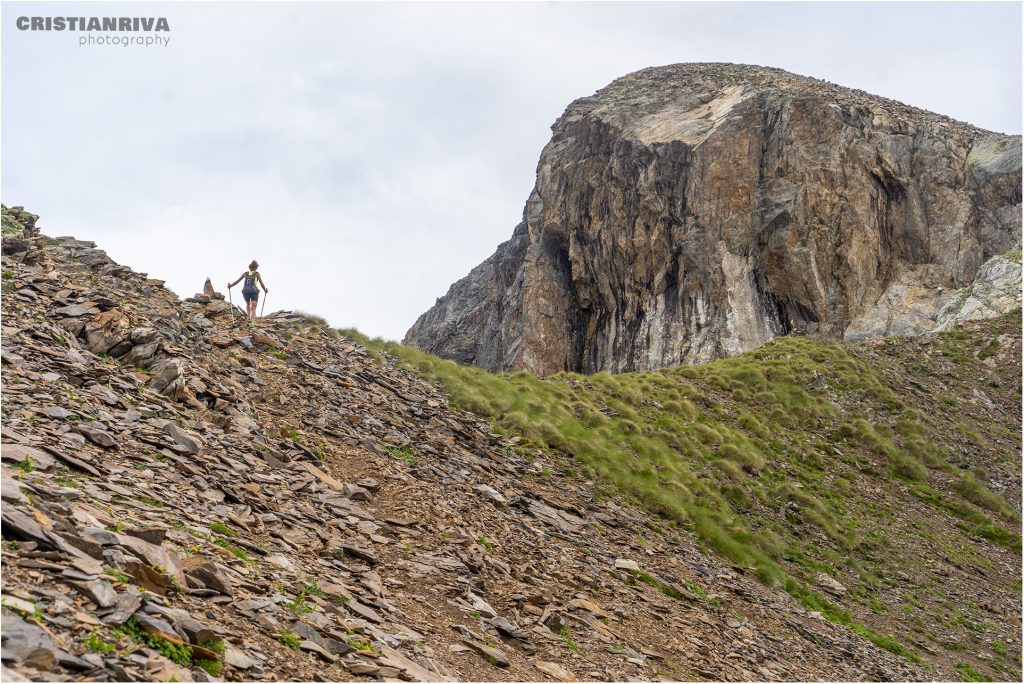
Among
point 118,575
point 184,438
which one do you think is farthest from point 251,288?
point 118,575

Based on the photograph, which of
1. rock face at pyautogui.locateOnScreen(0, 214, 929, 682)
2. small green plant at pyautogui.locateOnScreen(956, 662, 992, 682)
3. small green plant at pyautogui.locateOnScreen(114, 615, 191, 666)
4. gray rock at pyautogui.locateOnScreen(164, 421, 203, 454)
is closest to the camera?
small green plant at pyautogui.locateOnScreen(114, 615, 191, 666)

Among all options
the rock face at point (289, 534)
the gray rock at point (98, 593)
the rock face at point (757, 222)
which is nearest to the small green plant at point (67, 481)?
the rock face at point (289, 534)

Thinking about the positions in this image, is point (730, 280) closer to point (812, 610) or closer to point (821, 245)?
point (821, 245)

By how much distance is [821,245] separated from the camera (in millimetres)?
51938

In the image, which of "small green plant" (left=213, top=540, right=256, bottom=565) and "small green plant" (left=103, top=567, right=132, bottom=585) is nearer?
"small green plant" (left=103, top=567, right=132, bottom=585)

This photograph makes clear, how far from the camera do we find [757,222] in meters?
54.2

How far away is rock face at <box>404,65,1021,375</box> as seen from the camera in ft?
165

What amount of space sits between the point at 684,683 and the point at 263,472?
9.23 metres

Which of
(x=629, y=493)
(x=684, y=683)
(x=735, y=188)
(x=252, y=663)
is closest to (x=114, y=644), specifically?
(x=252, y=663)

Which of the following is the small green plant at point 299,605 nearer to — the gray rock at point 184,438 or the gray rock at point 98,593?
the gray rock at point 98,593

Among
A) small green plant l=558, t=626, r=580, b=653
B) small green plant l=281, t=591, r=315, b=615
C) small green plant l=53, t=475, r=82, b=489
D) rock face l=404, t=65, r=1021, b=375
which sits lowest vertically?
small green plant l=558, t=626, r=580, b=653

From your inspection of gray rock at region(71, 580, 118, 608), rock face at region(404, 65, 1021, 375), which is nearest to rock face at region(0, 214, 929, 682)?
gray rock at region(71, 580, 118, 608)

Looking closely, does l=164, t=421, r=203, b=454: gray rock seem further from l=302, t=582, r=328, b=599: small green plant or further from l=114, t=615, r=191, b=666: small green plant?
l=114, t=615, r=191, b=666: small green plant

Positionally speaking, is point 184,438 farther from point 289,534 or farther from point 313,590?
point 313,590
